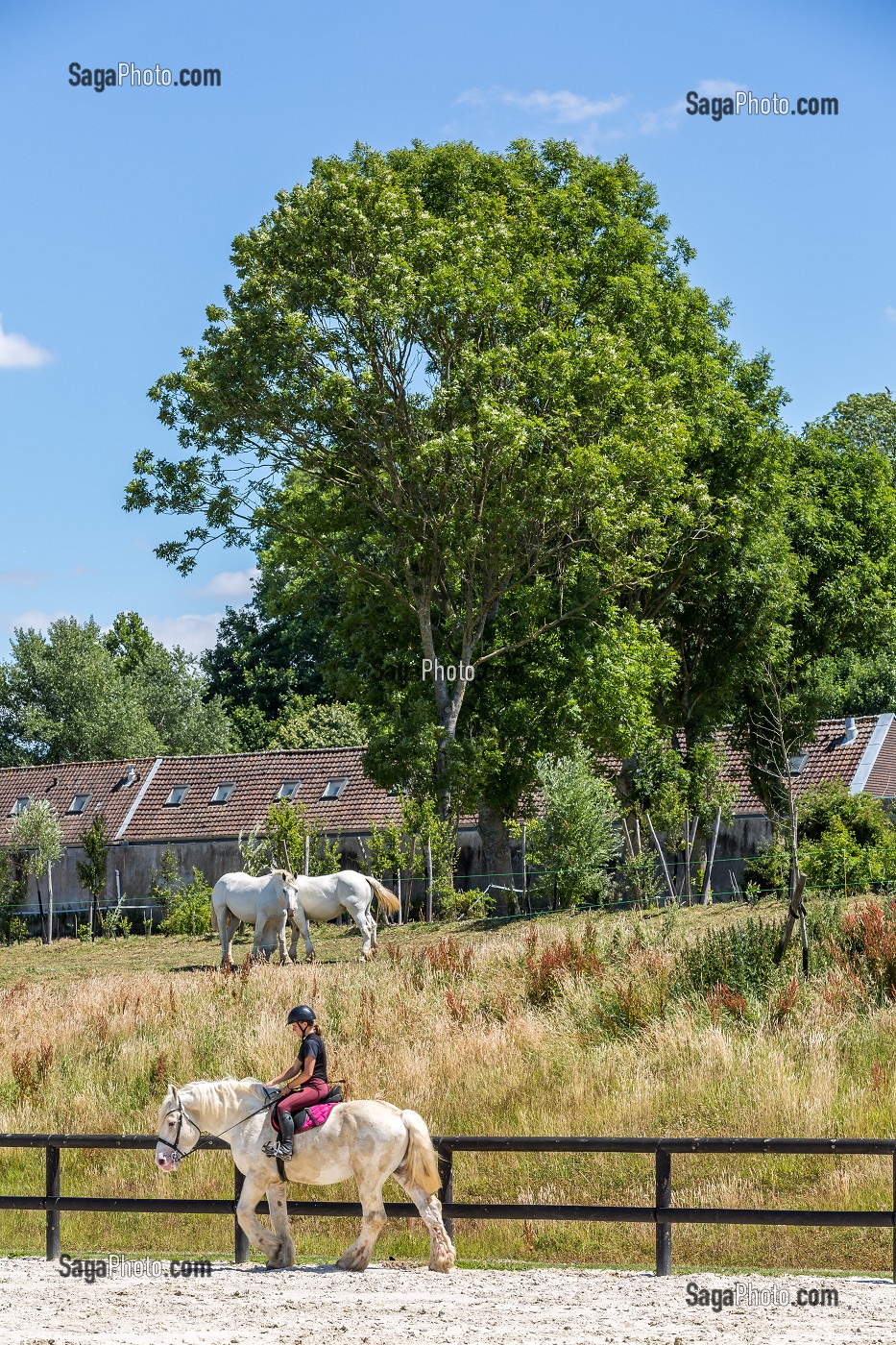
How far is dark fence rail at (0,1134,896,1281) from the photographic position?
38.1 feet

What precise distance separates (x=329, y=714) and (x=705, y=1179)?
57676 millimetres

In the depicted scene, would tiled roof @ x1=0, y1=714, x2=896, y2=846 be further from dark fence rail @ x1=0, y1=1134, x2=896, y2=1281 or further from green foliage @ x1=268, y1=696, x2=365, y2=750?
dark fence rail @ x1=0, y1=1134, x2=896, y2=1281

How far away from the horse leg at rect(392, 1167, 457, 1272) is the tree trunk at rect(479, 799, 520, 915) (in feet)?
84.1

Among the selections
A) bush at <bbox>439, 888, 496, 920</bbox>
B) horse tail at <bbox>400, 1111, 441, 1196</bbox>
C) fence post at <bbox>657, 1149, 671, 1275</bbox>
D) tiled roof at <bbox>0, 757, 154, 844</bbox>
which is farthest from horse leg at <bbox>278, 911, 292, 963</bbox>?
tiled roof at <bbox>0, 757, 154, 844</bbox>

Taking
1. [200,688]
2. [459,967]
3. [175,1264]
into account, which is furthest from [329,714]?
[175,1264]

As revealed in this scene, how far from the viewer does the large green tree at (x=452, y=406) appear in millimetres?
34375

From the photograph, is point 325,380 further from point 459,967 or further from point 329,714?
point 329,714

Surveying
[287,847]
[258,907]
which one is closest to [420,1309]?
[258,907]

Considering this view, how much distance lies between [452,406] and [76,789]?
94.8 ft

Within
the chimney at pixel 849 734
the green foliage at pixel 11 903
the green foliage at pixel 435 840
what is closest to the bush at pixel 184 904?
the green foliage at pixel 11 903

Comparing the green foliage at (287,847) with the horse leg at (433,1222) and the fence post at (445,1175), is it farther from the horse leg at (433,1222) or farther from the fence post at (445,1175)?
the horse leg at (433,1222)

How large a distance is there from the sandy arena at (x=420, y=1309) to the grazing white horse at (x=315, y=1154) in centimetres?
36

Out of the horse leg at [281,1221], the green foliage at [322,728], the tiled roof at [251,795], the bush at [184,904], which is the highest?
the green foliage at [322,728]

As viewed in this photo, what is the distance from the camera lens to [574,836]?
35.1 metres
